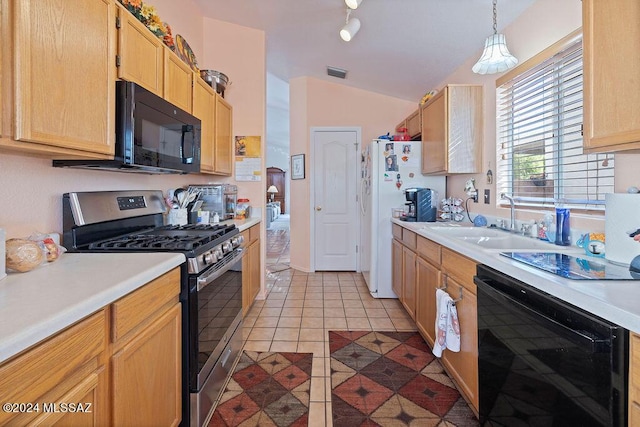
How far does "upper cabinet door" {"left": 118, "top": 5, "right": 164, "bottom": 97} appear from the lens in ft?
4.80

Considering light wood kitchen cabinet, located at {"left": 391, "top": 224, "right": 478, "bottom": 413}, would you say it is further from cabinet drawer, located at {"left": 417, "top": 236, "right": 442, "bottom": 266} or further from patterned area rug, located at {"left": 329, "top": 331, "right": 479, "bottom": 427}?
patterned area rug, located at {"left": 329, "top": 331, "right": 479, "bottom": 427}

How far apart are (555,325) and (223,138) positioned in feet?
→ 9.23

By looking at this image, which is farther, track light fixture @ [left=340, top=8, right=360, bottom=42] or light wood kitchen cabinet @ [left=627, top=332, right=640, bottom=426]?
track light fixture @ [left=340, top=8, right=360, bottom=42]

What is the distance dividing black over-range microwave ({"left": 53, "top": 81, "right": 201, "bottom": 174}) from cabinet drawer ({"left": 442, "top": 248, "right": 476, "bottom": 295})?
172 centimetres

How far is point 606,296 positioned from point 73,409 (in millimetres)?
1429

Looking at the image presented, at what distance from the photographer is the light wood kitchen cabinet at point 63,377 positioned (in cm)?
63

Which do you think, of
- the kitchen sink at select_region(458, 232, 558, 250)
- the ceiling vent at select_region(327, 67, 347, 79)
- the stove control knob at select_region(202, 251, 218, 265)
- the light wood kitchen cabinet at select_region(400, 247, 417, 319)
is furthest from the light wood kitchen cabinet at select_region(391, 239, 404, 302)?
the ceiling vent at select_region(327, 67, 347, 79)

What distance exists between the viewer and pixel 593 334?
2.77ft

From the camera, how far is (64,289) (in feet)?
2.92

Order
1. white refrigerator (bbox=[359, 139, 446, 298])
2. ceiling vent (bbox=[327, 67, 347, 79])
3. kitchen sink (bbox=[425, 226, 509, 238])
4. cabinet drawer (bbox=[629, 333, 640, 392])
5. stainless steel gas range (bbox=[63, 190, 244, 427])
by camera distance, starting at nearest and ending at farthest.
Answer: cabinet drawer (bbox=[629, 333, 640, 392]), stainless steel gas range (bbox=[63, 190, 244, 427]), kitchen sink (bbox=[425, 226, 509, 238]), white refrigerator (bbox=[359, 139, 446, 298]), ceiling vent (bbox=[327, 67, 347, 79])

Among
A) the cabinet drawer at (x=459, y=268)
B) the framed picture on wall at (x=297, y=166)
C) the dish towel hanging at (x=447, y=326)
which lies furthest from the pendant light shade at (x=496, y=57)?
the framed picture on wall at (x=297, y=166)

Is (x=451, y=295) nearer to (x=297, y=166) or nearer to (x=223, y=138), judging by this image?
(x=223, y=138)

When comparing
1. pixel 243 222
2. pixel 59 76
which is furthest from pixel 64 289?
pixel 243 222

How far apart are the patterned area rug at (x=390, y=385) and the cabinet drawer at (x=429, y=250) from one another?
68 centimetres
